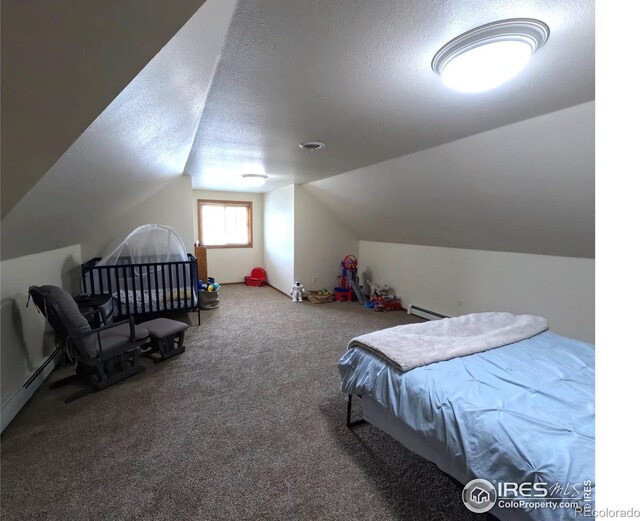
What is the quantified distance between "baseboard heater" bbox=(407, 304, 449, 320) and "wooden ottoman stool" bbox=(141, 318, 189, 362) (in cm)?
347

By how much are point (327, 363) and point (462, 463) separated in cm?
191

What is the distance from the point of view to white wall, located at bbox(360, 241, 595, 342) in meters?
3.15

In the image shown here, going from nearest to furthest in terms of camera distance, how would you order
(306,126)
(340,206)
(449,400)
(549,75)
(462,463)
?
(462,463), (449,400), (549,75), (306,126), (340,206)

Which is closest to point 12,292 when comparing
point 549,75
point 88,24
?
point 88,24

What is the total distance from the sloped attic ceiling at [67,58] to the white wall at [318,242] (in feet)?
14.2

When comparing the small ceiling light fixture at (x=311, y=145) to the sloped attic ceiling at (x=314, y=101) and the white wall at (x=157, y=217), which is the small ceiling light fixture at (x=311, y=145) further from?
the white wall at (x=157, y=217)

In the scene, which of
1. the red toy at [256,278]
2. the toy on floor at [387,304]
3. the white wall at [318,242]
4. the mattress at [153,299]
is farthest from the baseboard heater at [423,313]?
the red toy at [256,278]

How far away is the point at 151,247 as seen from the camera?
14.4ft

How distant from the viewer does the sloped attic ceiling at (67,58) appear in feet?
3.45

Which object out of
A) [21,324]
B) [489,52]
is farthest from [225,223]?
[489,52]

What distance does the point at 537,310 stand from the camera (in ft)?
11.5

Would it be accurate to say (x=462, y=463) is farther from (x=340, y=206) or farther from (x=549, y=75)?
(x=340, y=206)

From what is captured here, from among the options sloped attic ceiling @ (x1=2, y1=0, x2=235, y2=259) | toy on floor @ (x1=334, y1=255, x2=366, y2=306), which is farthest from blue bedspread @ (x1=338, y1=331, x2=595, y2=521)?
toy on floor @ (x1=334, y1=255, x2=366, y2=306)

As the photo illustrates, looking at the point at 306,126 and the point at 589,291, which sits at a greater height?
the point at 306,126
